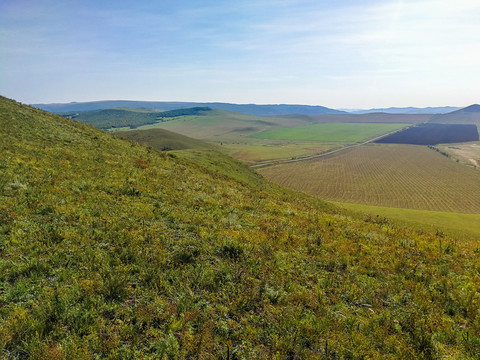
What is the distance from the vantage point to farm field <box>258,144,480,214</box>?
68.7 metres

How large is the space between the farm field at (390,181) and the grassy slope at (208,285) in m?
61.8

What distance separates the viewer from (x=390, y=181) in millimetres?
90625

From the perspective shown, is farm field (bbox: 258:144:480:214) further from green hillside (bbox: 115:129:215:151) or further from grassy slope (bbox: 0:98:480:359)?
grassy slope (bbox: 0:98:480:359)

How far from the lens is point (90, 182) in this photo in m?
17.0

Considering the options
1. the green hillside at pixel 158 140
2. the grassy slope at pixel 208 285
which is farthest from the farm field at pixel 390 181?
the grassy slope at pixel 208 285

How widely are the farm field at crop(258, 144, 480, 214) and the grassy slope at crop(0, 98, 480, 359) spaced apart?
6177 cm

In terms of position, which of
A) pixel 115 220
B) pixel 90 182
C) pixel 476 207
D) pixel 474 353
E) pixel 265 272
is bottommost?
pixel 476 207

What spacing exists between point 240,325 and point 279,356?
4.20 feet

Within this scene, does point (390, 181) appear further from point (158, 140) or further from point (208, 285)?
point (158, 140)

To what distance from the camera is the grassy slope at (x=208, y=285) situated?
6203 millimetres

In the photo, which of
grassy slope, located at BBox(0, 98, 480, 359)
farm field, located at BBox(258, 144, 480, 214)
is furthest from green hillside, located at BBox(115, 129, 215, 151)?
grassy slope, located at BBox(0, 98, 480, 359)

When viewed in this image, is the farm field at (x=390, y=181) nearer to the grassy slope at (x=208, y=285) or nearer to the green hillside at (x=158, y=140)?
the green hillside at (x=158, y=140)

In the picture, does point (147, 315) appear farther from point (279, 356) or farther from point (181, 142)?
point (181, 142)

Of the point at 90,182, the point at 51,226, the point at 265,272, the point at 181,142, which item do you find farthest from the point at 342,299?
the point at 181,142
